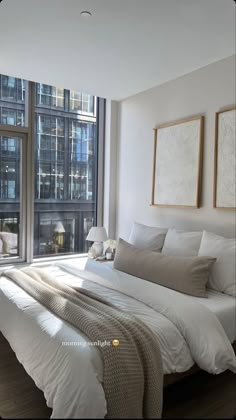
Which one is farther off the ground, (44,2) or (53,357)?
(44,2)

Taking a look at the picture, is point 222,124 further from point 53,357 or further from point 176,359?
point 53,357

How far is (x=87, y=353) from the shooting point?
1534 millimetres

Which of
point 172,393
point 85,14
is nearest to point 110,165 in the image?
point 85,14

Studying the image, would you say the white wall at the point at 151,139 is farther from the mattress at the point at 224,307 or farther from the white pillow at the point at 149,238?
the mattress at the point at 224,307

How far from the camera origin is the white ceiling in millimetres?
2176

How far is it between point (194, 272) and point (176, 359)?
0.70 m

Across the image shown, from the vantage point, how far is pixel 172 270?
2.41 m

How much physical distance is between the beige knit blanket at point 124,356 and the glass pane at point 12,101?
251 cm

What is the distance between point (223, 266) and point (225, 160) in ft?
3.30

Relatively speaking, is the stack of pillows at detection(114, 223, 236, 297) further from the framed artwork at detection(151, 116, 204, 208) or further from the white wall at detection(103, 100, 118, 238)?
the white wall at detection(103, 100, 118, 238)

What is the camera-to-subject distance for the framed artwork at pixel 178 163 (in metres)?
3.11

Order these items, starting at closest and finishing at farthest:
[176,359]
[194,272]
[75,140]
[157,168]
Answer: [176,359] < [194,272] < [157,168] < [75,140]

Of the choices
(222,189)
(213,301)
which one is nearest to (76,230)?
(222,189)

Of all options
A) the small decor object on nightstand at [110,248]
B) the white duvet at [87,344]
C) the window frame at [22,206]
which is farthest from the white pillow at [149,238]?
the window frame at [22,206]
